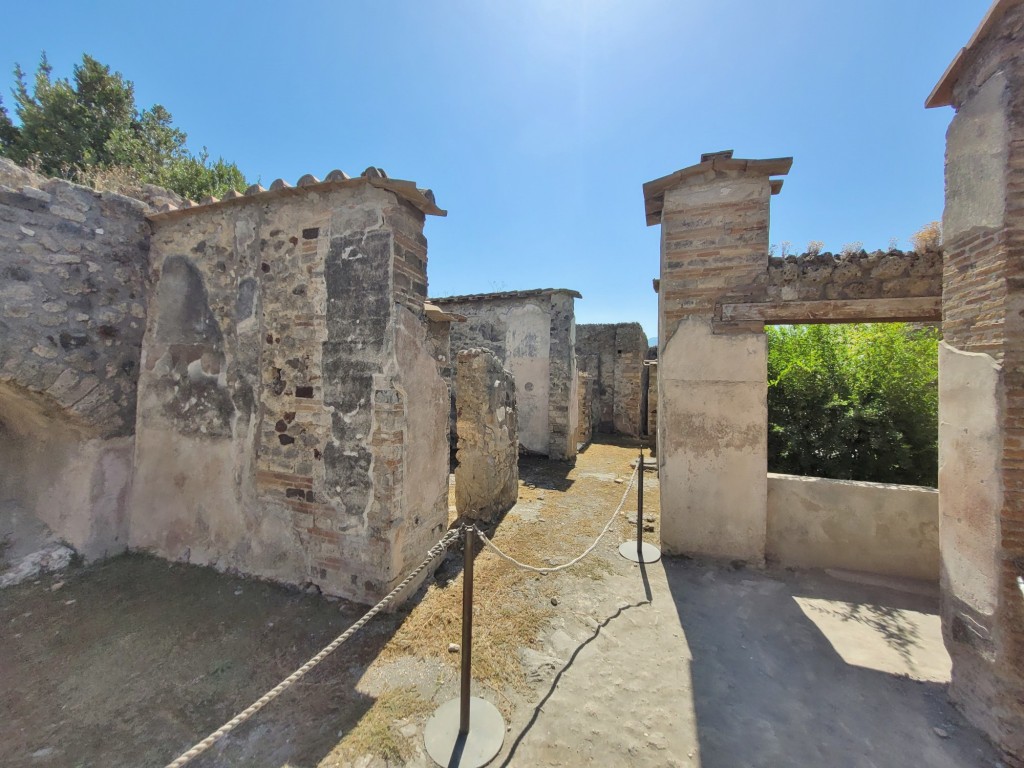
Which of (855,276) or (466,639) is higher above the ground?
(855,276)

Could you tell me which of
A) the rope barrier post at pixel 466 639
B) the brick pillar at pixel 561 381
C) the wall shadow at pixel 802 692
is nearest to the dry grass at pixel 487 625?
the rope barrier post at pixel 466 639

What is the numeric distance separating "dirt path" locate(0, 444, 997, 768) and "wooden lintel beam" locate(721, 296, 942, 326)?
104 inches

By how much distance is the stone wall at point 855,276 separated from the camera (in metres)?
3.74

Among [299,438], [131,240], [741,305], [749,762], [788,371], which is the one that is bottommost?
[749,762]

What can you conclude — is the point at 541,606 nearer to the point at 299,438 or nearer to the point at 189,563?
the point at 299,438

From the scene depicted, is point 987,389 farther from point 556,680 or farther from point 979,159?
point 556,680

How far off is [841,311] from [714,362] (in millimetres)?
1219

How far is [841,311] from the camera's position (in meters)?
3.88

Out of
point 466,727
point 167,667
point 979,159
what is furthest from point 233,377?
point 979,159

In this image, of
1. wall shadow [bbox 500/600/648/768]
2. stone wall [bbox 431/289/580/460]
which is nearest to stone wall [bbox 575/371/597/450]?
stone wall [bbox 431/289/580/460]

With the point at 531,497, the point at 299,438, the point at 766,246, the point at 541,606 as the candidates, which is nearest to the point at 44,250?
the point at 299,438

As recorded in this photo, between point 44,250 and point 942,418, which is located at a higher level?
point 44,250

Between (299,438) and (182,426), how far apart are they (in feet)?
4.84

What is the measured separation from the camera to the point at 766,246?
4164 mm
